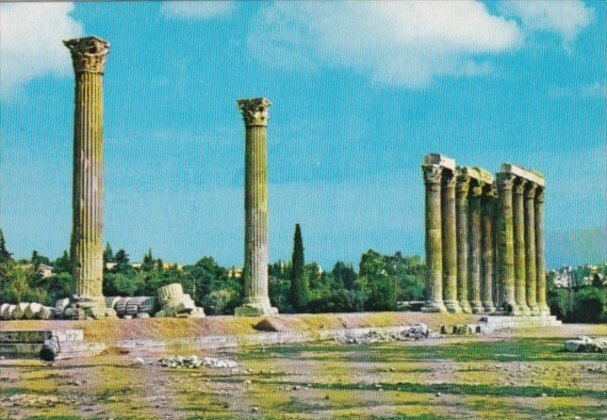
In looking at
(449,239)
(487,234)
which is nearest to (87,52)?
(449,239)

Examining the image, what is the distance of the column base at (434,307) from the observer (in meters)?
44.2

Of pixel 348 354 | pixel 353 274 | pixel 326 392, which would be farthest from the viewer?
pixel 353 274

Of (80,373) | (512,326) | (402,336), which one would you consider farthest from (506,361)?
(512,326)

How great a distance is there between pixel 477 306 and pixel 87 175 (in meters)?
28.3

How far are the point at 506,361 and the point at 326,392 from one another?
7.69 metres

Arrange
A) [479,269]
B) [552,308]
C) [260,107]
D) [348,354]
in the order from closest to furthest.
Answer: [348,354], [260,107], [479,269], [552,308]

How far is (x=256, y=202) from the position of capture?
32094mm

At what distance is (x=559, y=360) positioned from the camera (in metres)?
21.0

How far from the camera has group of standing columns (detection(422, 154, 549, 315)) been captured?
45.0 m

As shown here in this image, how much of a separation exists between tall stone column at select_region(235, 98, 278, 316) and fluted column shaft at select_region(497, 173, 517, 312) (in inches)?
755

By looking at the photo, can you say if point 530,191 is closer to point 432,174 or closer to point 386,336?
point 432,174

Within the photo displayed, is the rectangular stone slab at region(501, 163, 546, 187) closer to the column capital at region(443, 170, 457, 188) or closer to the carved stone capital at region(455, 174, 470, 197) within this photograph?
the carved stone capital at region(455, 174, 470, 197)

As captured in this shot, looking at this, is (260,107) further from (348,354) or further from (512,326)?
(512,326)

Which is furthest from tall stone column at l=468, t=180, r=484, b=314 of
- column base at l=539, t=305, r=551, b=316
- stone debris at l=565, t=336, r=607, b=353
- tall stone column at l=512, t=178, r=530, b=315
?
stone debris at l=565, t=336, r=607, b=353
